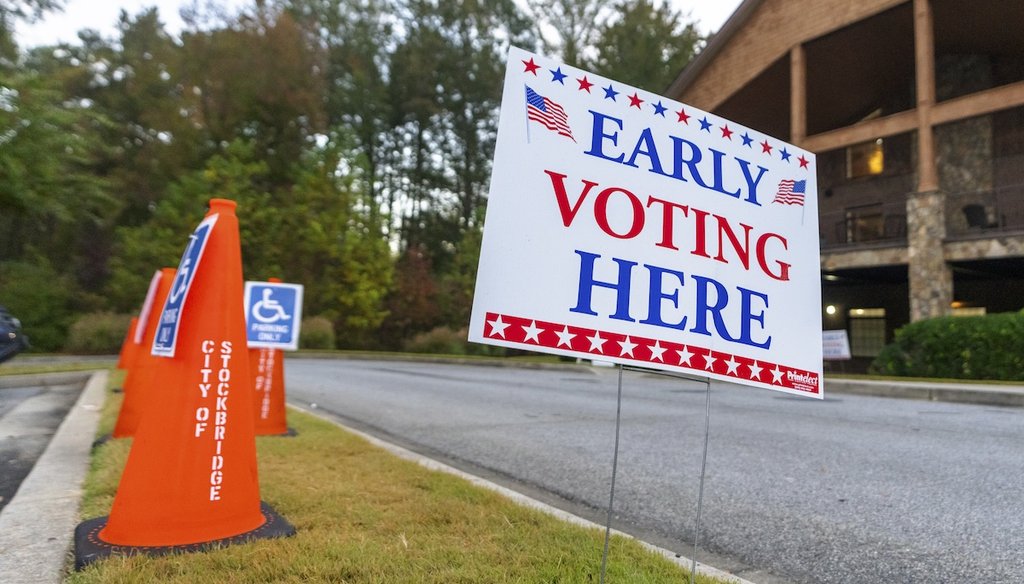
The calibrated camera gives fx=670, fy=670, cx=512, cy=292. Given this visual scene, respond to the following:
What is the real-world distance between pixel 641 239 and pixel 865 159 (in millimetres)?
23434

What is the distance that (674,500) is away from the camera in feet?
14.4

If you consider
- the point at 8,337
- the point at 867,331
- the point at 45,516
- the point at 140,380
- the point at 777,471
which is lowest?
the point at 45,516

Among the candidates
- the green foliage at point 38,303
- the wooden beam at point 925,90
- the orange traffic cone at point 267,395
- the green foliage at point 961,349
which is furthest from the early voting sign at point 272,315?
the green foliage at point 38,303

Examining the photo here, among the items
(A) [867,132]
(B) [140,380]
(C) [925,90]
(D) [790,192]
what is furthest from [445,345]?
(D) [790,192]

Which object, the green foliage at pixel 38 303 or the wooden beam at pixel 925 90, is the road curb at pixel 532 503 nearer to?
the wooden beam at pixel 925 90

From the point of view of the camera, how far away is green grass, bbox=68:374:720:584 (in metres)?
2.61

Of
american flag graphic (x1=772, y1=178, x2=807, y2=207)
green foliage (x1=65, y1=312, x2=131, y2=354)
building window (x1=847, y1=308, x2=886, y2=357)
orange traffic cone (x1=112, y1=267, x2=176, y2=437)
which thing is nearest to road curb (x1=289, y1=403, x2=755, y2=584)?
american flag graphic (x1=772, y1=178, x2=807, y2=207)

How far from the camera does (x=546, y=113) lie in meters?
2.50

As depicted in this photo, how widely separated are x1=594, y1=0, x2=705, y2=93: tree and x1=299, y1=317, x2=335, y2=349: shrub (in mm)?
21999

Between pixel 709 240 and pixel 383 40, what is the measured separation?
46.0 meters

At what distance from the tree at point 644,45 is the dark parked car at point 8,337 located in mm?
33687

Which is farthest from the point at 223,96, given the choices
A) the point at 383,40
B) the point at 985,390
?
the point at 985,390

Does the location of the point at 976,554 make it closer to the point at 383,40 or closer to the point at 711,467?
the point at 711,467

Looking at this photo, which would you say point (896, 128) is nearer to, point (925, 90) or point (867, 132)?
point (867, 132)
